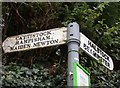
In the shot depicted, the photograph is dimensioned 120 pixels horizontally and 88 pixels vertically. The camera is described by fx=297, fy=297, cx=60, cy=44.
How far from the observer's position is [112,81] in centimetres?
309

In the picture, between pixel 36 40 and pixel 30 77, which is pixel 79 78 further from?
pixel 30 77

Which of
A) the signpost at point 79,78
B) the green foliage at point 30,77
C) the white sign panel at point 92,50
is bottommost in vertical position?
the signpost at point 79,78

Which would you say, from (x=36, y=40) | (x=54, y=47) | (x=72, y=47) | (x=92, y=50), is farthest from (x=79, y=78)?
(x=54, y=47)

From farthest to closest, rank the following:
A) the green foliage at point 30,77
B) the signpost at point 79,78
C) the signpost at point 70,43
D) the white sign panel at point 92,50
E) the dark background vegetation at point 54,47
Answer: the dark background vegetation at point 54,47
the green foliage at point 30,77
the white sign panel at point 92,50
the signpost at point 70,43
the signpost at point 79,78

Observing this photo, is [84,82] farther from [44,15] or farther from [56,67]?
[44,15]

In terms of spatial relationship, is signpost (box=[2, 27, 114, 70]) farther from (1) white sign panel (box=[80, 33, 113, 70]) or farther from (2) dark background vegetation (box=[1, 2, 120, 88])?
(2) dark background vegetation (box=[1, 2, 120, 88])

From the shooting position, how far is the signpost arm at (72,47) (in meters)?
1.85

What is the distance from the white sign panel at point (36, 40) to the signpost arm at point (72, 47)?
11 cm

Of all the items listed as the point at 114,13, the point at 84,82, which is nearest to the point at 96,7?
the point at 114,13

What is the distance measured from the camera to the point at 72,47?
195cm

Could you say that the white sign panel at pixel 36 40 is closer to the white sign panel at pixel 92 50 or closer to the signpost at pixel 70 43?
the signpost at pixel 70 43

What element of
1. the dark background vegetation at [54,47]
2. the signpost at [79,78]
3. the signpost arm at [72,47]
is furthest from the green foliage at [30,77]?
the signpost at [79,78]

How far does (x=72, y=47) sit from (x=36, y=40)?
0.38 metres

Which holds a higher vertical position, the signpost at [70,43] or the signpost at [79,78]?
the signpost at [70,43]
